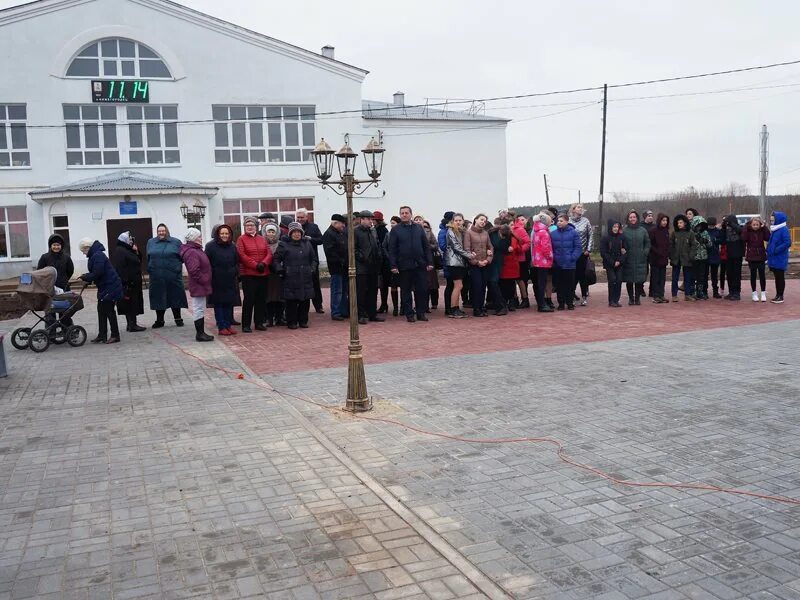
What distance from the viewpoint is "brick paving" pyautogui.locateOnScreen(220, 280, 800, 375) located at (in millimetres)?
10516

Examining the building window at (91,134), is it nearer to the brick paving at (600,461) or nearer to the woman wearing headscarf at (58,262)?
the woman wearing headscarf at (58,262)

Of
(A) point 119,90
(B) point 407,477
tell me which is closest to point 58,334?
(B) point 407,477

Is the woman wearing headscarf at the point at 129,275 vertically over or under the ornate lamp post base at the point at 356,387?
over

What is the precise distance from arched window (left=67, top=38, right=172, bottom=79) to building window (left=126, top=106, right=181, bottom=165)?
1512 mm

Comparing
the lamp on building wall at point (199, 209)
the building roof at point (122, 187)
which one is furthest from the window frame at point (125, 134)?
the lamp on building wall at point (199, 209)

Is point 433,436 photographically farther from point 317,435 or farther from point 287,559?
Result: point 287,559

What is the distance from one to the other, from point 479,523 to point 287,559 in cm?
122

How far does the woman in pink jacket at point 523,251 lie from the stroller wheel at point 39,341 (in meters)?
8.55

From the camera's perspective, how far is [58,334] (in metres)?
11.9

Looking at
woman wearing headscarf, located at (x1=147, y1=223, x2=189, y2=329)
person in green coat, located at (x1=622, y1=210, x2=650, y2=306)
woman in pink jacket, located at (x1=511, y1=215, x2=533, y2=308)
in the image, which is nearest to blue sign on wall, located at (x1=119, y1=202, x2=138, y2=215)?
woman wearing headscarf, located at (x1=147, y1=223, x2=189, y2=329)

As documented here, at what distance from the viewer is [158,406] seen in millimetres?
7789

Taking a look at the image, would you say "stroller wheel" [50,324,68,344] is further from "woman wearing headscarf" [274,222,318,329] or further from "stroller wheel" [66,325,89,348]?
"woman wearing headscarf" [274,222,318,329]

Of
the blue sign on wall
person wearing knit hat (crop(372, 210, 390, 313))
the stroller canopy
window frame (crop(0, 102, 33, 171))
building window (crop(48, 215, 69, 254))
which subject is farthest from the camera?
building window (crop(48, 215, 69, 254))

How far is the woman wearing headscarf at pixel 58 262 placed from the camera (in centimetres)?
1291
